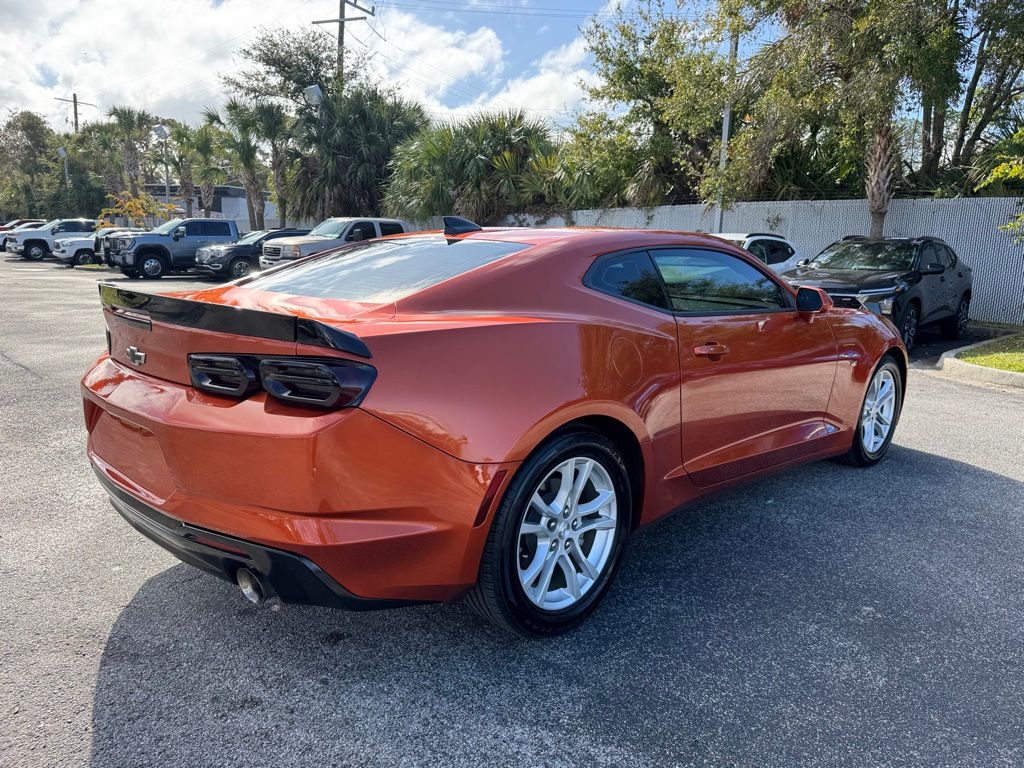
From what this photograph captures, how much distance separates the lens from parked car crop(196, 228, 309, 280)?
21.0 m

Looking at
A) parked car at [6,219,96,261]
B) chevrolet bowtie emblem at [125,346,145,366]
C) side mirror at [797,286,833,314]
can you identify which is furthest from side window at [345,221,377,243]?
parked car at [6,219,96,261]

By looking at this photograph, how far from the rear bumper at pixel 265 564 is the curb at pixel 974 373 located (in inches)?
323

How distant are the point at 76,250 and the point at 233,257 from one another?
11394mm

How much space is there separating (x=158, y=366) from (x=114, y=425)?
0.34 metres

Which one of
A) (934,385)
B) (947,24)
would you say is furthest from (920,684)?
(947,24)

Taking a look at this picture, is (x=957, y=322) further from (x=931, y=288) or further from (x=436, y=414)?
(x=436, y=414)

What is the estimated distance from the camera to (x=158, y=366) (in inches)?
105

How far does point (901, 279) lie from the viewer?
10.1 meters

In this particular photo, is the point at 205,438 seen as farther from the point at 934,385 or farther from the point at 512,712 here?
the point at 934,385

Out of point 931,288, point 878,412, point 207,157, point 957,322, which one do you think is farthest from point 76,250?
point 878,412

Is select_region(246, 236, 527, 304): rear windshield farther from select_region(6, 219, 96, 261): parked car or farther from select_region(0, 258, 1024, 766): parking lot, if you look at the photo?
select_region(6, 219, 96, 261): parked car

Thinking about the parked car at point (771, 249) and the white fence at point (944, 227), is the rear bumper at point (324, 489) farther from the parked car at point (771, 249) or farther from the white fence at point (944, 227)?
the white fence at point (944, 227)

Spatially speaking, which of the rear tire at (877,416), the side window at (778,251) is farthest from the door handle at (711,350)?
the side window at (778,251)

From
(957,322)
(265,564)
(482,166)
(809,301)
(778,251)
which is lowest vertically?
(957,322)
